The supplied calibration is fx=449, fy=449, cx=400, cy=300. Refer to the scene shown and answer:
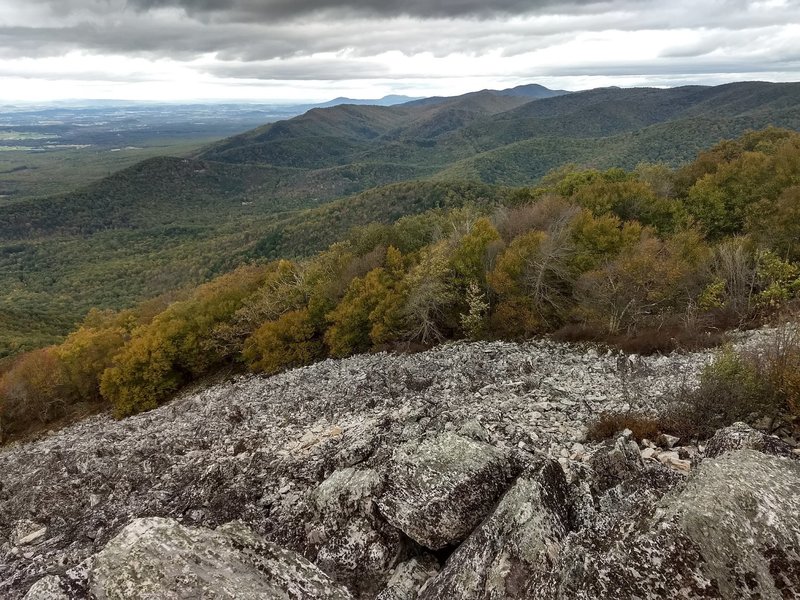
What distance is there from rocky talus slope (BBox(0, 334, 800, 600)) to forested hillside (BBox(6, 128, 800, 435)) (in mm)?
8874

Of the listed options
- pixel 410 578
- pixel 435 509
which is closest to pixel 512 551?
pixel 435 509

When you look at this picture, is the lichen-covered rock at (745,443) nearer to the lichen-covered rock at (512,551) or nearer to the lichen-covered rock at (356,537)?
the lichen-covered rock at (512,551)

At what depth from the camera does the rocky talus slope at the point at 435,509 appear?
7.74 meters

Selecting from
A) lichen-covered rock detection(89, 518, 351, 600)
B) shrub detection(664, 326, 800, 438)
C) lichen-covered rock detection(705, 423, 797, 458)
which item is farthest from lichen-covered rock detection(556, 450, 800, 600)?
shrub detection(664, 326, 800, 438)

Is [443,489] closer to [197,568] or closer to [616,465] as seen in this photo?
[616,465]

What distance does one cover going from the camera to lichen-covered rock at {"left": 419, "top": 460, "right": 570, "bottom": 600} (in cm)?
893

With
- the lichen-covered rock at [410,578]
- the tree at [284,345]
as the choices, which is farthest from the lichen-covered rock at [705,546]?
the tree at [284,345]

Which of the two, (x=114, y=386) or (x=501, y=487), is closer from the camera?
(x=501, y=487)

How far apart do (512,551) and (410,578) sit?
3.01 meters

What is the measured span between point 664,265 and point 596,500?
25.8 m

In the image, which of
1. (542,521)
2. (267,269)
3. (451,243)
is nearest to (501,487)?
(542,521)

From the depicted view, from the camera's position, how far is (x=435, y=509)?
11219 millimetres

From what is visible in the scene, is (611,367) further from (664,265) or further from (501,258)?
(501,258)

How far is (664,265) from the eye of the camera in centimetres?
3156
